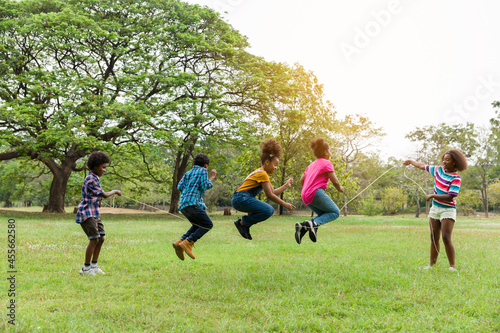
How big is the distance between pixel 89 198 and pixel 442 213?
22.9 feet

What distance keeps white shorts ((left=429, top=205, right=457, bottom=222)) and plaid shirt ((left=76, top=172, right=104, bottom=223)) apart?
6676 millimetres

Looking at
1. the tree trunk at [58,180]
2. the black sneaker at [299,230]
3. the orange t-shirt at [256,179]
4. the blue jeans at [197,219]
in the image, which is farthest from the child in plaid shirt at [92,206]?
the tree trunk at [58,180]

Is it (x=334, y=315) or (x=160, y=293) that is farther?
(x=160, y=293)

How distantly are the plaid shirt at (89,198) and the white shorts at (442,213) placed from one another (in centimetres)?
668

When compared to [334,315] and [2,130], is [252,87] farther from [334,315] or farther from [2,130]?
[334,315]

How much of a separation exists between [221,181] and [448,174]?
40962 mm

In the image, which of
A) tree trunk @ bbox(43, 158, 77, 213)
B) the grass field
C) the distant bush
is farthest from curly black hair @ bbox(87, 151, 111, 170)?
the distant bush

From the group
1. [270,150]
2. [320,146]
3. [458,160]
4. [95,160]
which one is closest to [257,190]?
[270,150]

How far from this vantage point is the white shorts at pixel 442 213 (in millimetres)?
7156

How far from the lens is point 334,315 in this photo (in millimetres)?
4598

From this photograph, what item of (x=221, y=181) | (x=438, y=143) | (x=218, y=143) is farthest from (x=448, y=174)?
(x=438, y=143)

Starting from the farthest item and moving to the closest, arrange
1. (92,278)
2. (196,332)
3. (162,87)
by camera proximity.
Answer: (162,87) → (92,278) → (196,332)

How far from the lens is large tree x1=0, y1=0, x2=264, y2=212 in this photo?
21906 mm

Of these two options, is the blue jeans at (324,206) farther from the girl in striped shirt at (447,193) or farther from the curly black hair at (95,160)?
the curly black hair at (95,160)
